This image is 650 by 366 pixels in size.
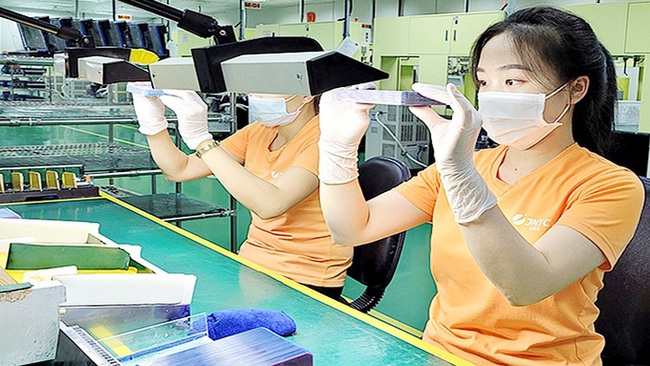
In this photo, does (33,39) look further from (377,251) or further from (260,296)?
(260,296)

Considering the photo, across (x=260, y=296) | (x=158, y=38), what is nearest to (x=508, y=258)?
(x=260, y=296)

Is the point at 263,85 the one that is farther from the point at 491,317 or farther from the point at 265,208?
the point at 265,208

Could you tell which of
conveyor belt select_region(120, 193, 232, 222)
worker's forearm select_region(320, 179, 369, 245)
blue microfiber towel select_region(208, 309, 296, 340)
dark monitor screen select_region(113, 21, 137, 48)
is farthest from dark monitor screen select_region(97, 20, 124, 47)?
blue microfiber towel select_region(208, 309, 296, 340)

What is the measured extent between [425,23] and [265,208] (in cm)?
525

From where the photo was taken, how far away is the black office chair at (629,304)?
138 centimetres

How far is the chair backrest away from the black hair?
643mm

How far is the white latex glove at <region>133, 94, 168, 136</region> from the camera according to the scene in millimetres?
1988

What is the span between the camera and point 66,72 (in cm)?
160

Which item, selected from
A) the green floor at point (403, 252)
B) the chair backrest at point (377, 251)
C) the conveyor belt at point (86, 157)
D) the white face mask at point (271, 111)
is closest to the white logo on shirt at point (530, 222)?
the chair backrest at point (377, 251)

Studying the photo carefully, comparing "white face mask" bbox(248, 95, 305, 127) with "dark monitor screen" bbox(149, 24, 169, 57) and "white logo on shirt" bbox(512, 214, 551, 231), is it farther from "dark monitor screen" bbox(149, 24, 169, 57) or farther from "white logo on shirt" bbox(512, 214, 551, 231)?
"dark monitor screen" bbox(149, 24, 169, 57)

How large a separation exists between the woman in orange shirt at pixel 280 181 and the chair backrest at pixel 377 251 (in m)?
0.06

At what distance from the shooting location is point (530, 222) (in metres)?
1.23

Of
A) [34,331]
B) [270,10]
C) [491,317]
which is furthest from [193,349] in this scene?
[270,10]

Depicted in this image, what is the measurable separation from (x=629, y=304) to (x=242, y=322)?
2.89 feet
